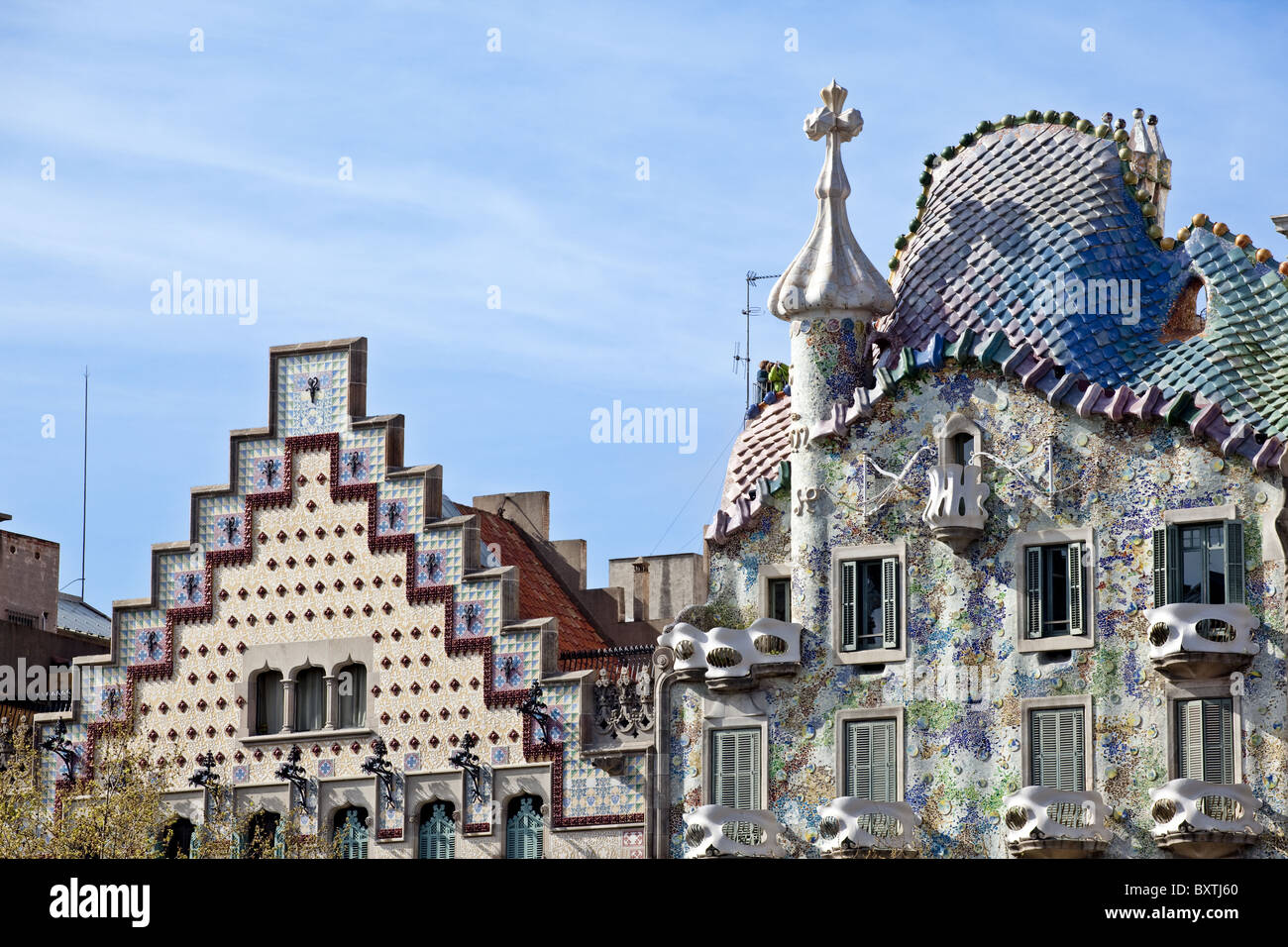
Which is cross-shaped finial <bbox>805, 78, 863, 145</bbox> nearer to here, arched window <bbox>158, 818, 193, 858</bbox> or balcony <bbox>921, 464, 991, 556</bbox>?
balcony <bbox>921, 464, 991, 556</bbox>

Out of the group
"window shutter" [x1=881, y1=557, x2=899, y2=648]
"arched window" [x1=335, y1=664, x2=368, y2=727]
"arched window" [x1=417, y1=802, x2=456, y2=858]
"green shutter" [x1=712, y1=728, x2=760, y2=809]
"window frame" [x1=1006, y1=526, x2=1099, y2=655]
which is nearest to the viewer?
"window frame" [x1=1006, y1=526, x2=1099, y2=655]

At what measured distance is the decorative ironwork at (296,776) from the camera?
52.4 meters

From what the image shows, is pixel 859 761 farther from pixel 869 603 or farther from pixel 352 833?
pixel 352 833

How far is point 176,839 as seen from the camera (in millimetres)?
53531

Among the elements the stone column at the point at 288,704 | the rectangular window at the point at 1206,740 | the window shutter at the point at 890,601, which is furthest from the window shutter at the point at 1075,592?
the stone column at the point at 288,704

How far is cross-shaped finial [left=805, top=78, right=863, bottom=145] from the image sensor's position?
167ft

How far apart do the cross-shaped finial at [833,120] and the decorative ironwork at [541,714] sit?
9.52 metres

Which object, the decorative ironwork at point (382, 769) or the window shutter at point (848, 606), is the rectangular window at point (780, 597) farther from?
the decorative ironwork at point (382, 769)

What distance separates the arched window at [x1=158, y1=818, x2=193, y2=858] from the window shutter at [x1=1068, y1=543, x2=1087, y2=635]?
15.0 metres

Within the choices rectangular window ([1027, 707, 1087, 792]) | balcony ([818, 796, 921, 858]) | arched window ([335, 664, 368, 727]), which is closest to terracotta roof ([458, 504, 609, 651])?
arched window ([335, 664, 368, 727])

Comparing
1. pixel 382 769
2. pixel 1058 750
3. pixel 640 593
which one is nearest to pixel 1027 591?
pixel 1058 750
